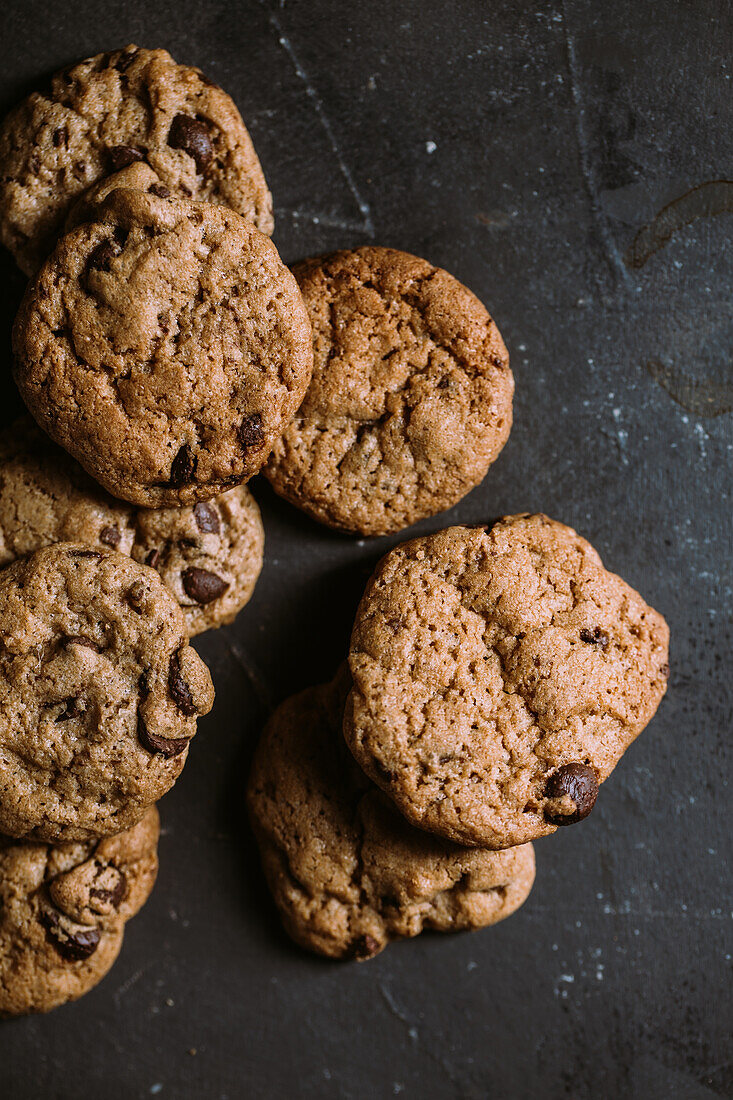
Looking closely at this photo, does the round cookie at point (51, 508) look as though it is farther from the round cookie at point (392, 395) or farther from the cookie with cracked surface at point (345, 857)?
the cookie with cracked surface at point (345, 857)

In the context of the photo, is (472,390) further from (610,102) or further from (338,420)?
(610,102)

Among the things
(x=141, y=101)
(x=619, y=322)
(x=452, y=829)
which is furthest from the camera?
(x=619, y=322)

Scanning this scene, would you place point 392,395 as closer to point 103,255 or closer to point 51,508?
point 103,255

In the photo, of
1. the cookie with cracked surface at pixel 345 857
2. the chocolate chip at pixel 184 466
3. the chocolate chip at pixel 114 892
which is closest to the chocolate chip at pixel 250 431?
the chocolate chip at pixel 184 466

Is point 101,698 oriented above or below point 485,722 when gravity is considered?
above

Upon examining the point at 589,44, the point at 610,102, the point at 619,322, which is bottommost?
the point at 619,322

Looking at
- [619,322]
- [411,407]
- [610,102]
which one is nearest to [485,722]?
[411,407]

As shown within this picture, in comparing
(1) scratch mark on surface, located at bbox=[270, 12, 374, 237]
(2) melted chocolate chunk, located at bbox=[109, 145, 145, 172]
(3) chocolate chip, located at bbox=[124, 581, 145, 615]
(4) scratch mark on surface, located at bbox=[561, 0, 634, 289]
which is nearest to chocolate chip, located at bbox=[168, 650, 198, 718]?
(3) chocolate chip, located at bbox=[124, 581, 145, 615]
